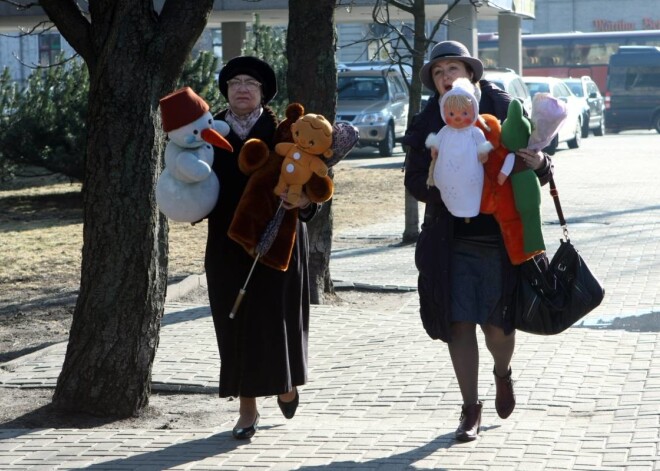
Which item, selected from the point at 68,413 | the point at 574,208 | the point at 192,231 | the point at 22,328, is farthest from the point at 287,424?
the point at 574,208

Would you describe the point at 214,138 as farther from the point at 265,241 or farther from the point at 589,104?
the point at 589,104

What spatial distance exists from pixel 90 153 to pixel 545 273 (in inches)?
93.2

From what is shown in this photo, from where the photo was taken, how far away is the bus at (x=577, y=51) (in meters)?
42.0

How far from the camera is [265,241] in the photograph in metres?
5.21

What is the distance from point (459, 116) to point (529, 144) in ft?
1.15

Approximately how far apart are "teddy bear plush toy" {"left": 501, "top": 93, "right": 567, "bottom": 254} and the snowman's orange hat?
4.45 feet

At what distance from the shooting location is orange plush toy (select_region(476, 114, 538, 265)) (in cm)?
514

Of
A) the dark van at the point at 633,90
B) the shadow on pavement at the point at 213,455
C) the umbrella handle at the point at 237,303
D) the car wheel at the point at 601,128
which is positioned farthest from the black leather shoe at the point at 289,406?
the dark van at the point at 633,90

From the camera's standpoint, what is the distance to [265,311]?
536cm

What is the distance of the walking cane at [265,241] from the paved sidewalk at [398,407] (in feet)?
2.18

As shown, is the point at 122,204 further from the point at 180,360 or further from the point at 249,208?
the point at 180,360

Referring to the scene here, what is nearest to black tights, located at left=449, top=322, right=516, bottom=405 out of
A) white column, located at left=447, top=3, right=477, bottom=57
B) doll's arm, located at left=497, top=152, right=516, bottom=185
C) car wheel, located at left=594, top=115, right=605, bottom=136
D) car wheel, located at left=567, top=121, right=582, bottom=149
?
doll's arm, located at left=497, top=152, right=516, bottom=185

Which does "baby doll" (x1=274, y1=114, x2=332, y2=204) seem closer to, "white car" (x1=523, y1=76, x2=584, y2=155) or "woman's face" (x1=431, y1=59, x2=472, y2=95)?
"woman's face" (x1=431, y1=59, x2=472, y2=95)

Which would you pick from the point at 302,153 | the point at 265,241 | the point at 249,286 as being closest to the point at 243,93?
the point at 302,153
